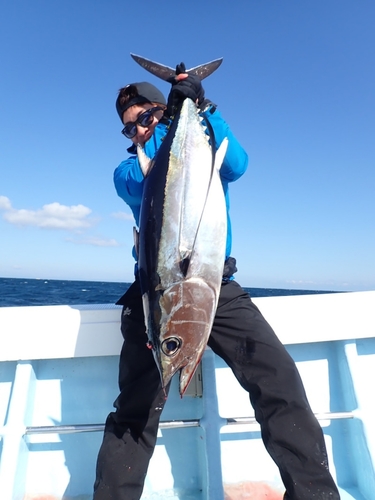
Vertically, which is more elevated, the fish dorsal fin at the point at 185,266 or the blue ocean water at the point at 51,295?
the blue ocean water at the point at 51,295

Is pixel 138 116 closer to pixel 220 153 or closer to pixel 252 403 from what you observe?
pixel 220 153

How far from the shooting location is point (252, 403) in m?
1.80

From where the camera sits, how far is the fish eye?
1435mm

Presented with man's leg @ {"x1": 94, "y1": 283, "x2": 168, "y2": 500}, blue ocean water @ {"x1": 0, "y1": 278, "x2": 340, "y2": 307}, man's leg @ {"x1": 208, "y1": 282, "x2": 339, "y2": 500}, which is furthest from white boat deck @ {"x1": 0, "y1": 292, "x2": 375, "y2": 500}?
blue ocean water @ {"x1": 0, "y1": 278, "x2": 340, "y2": 307}

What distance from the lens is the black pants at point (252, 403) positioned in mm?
1633

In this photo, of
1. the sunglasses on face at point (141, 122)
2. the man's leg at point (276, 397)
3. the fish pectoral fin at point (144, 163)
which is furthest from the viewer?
the sunglasses on face at point (141, 122)

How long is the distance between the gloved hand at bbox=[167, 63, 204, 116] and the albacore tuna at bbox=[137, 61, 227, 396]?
20 centimetres

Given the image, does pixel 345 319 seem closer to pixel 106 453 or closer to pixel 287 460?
pixel 287 460

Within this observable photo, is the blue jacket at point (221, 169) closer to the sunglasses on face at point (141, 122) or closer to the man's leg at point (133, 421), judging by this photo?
the sunglasses on face at point (141, 122)

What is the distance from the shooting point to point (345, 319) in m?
2.38

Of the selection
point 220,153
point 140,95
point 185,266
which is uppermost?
point 140,95

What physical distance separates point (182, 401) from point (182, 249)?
1.43 meters

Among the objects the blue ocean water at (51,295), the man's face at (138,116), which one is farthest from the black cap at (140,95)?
the blue ocean water at (51,295)

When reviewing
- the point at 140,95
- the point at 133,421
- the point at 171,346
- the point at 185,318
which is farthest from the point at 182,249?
the point at 140,95
